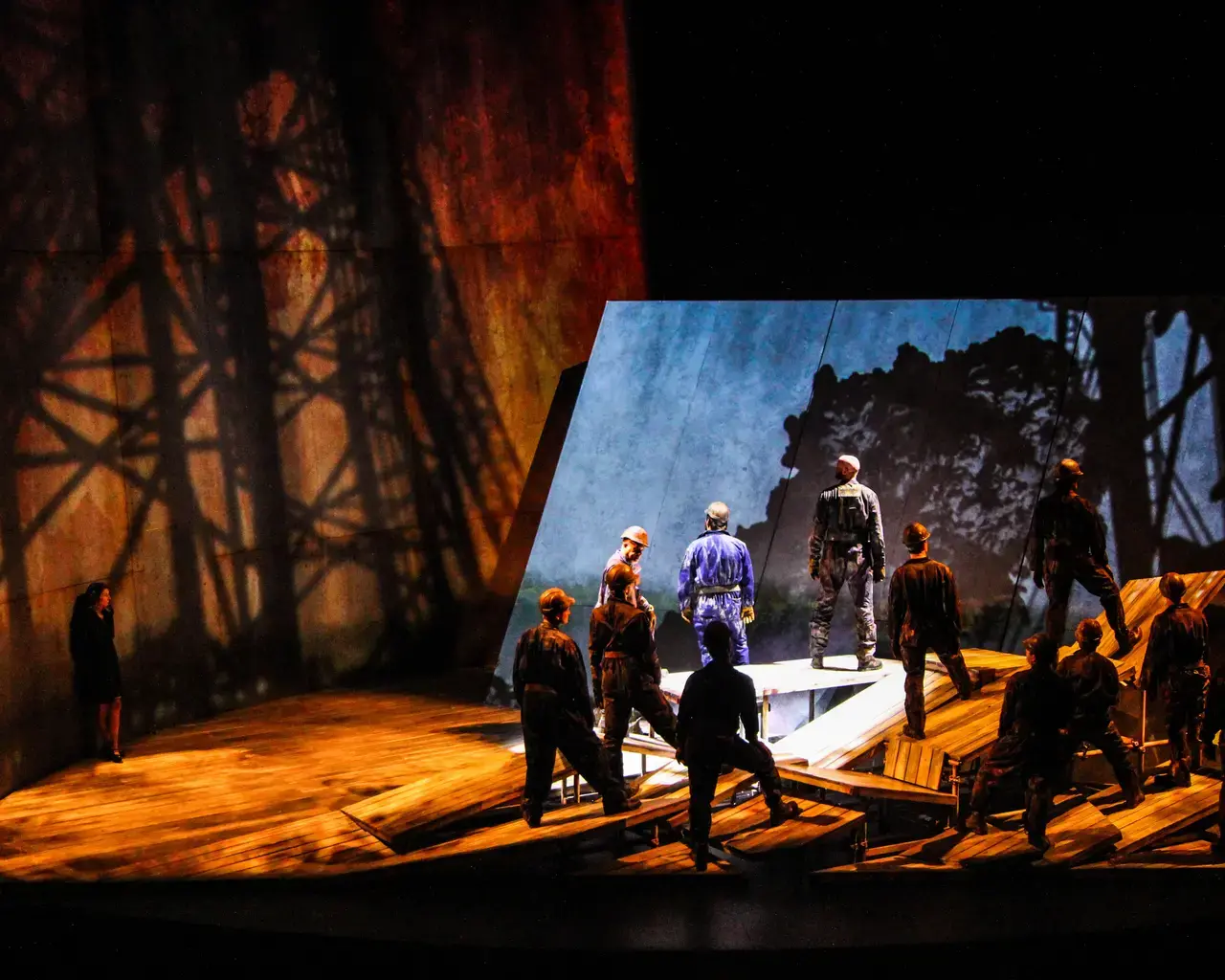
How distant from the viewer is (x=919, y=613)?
11.1 m

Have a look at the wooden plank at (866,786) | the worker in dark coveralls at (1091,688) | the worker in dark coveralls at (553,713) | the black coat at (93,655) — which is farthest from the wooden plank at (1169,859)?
the black coat at (93,655)

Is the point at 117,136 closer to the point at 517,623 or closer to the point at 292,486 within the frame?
the point at 292,486

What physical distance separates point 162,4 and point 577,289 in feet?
18.8

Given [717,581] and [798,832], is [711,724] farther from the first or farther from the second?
[717,581]

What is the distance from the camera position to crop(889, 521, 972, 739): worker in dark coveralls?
1109 cm

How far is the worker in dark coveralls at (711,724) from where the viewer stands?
9555 mm

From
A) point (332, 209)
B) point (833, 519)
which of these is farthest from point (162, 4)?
point (833, 519)

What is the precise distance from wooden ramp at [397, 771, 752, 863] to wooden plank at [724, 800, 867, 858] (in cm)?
64

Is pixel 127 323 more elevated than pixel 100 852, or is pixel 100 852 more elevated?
pixel 127 323

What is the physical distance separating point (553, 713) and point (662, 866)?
4.24ft

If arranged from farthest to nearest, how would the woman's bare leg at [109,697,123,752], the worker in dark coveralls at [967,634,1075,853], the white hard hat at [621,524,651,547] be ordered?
the woman's bare leg at [109,697,123,752], the white hard hat at [621,524,651,547], the worker in dark coveralls at [967,634,1075,853]

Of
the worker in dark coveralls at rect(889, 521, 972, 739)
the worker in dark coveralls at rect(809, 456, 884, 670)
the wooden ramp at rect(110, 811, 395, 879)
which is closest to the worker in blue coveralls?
the worker in dark coveralls at rect(809, 456, 884, 670)

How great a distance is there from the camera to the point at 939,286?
15.8 metres

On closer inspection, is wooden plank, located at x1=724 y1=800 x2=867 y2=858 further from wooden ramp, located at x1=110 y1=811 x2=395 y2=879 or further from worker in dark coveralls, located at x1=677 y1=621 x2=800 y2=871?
wooden ramp, located at x1=110 y1=811 x2=395 y2=879
